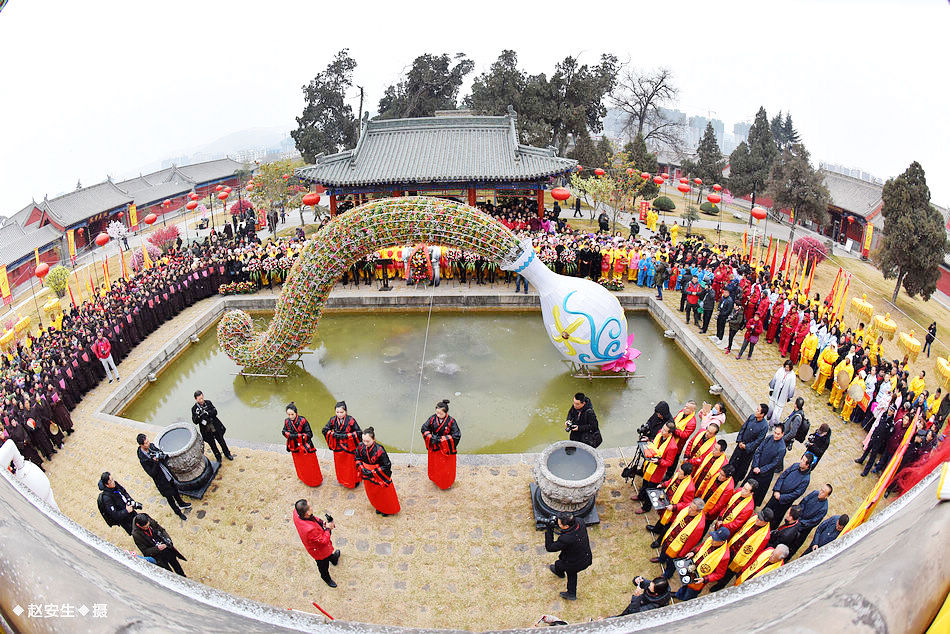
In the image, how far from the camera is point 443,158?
20469 millimetres

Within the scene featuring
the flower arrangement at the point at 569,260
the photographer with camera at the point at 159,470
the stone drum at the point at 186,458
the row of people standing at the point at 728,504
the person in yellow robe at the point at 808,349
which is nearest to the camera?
the row of people standing at the point at 728,504

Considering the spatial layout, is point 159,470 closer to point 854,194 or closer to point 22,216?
point 22,216

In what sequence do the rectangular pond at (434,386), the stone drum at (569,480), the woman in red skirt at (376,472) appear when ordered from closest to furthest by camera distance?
the stone drum at (569,480), the woman in red skirt at (376,472), the rectangular pond at (434,386)

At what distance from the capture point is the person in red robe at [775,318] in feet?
36.5

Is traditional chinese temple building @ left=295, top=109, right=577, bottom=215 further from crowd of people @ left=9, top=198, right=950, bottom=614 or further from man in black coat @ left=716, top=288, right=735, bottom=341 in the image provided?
man in black coat @ left=716, top=288, right=735, bottom=341

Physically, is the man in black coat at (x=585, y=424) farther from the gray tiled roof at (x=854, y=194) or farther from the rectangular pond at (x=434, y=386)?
the gray tiled roof at (x=854, y=194)

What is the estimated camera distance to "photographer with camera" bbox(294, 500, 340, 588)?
18.4 feet

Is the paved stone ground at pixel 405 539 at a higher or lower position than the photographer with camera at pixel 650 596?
lower

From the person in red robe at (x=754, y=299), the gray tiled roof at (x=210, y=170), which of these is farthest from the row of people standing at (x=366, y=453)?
the gray tiled roof at (x=210, y=170)

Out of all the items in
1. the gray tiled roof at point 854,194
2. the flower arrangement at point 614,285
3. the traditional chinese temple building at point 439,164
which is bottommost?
the flower arrangement at point 614,285

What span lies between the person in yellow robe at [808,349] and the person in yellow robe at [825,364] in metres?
0.35

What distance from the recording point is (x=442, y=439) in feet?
23.4

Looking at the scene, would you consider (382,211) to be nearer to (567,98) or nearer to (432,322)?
(432,322)

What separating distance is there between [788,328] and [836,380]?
6.62 feet
